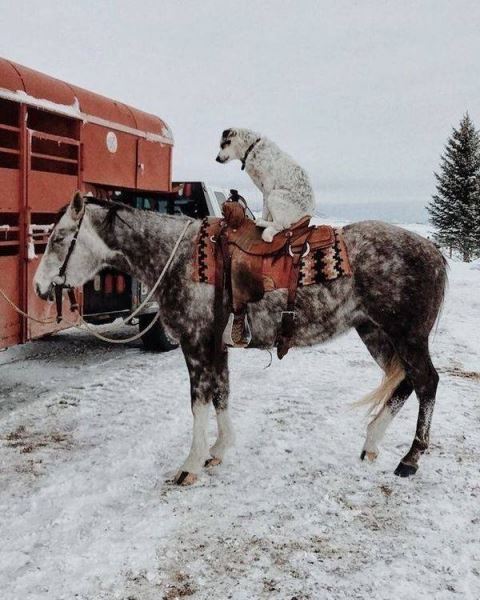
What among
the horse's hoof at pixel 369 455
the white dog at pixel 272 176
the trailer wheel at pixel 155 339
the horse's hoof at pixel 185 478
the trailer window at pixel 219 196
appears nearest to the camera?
the horse's hoof at pixel 185 478

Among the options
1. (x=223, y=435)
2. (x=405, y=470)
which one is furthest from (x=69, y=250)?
(x=405, y=470)

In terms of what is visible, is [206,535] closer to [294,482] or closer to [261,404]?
[294,482]

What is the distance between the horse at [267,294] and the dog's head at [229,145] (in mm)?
743

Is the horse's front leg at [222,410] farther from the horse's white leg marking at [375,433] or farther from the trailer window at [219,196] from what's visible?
the trailer window at [219,196]

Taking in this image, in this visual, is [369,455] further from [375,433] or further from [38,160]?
[38,160]

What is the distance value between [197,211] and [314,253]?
6889mm

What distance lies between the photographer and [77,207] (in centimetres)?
439

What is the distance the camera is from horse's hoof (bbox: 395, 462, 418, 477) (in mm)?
4402

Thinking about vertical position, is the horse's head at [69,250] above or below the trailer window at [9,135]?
below

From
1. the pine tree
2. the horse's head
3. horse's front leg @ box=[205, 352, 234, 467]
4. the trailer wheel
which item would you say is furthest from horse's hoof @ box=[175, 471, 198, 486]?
the pine tree

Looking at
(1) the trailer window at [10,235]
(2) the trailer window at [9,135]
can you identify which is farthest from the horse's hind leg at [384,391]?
(2) the trailer window at [9,135]

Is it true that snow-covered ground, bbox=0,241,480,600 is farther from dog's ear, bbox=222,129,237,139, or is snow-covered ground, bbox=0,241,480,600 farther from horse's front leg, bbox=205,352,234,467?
dog's ear, bbox=222,129,237,139

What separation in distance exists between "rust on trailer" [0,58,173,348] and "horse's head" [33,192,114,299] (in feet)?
3.90

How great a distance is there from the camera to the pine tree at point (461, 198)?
34.3 metres
